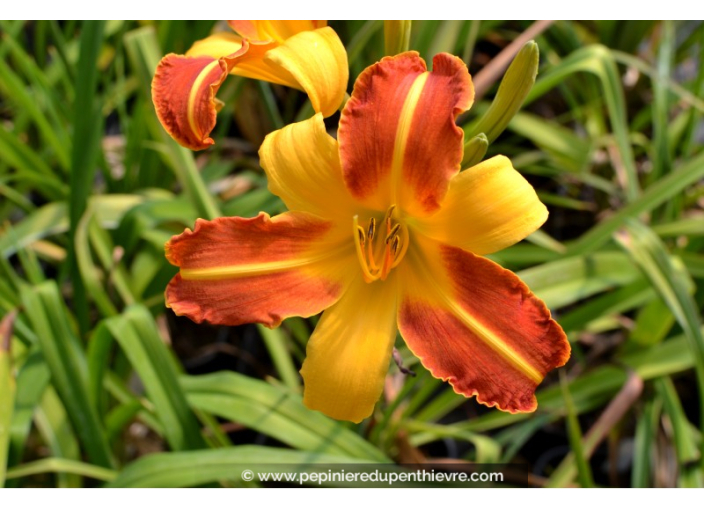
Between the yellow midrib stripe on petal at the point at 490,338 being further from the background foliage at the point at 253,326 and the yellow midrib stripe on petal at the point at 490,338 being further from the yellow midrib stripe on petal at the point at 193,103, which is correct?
the yellow midrib stripe on petal at the point at 193,103

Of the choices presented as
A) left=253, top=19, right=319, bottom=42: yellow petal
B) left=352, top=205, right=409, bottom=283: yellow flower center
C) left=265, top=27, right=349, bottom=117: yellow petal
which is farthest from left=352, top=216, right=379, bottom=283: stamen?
left=253, top=19, right=319, bottom=42: yellow petal

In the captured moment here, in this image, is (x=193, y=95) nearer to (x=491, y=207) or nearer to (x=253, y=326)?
(x=491, y=207)

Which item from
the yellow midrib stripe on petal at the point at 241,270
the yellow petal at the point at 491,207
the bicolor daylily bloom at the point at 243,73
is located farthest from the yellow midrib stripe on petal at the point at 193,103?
the yellow petal at the point at 491,207

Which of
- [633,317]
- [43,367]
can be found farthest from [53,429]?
[633,317]

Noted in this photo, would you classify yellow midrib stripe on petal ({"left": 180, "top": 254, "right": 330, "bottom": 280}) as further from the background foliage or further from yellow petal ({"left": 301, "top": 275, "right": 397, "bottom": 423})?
the background foliage

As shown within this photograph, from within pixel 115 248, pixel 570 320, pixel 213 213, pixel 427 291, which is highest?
pixel 427 291

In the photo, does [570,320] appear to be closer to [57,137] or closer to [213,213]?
[213,213]

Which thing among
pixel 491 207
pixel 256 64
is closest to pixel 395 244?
pixel 491 207
